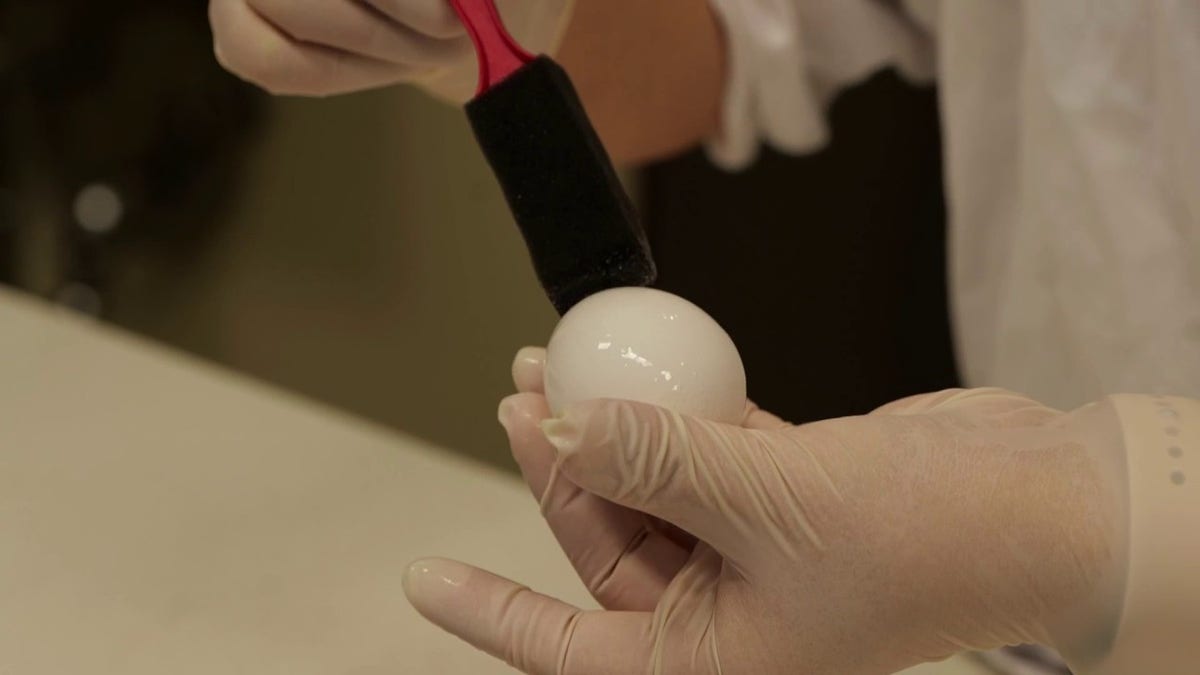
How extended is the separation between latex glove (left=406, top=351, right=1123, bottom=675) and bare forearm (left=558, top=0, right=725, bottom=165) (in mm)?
408

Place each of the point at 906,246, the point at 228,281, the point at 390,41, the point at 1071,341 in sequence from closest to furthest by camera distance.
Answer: the point at 390,41 < the point at 1071,341 < the point at 906,246 < the point at 228,281

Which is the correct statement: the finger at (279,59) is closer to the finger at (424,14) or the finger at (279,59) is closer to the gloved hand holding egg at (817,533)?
the finger at (424,14)

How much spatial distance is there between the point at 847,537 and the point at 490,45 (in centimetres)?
28

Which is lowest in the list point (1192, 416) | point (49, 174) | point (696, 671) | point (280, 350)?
point (280, 350)

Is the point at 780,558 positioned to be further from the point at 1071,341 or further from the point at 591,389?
the point at 1071,341

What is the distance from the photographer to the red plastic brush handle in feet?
1.84

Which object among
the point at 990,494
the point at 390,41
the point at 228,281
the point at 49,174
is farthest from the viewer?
the point at 228,281

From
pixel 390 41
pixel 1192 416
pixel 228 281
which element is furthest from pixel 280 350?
pixel 1192 416

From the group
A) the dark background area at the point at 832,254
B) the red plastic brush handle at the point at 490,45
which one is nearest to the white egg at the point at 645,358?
the red plastic brush handle at the point at 490,45

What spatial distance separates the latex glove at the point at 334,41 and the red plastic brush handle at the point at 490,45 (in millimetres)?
58

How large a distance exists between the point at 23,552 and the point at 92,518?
0.14 feet

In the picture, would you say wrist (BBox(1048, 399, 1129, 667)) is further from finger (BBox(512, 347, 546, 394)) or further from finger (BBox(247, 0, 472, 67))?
finger (BBox(247, 0, 472, 67))

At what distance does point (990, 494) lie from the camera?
17.9 inches

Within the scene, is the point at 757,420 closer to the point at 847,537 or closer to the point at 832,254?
the point at 847,537
